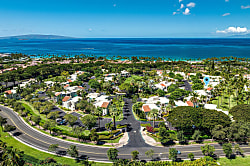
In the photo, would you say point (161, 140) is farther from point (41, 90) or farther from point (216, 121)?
point (41, 90)

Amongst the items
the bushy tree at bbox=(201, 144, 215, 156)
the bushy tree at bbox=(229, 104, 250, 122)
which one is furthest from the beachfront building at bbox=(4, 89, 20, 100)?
the bushy tree at bbox=(229, 104, 250, 122)

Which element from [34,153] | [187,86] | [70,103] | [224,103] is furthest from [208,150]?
[187,86]

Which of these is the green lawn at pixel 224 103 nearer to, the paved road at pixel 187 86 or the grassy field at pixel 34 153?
the paved road at pixel 187 86

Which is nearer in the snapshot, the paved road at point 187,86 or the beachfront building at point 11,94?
the beachfront building at point 11,94

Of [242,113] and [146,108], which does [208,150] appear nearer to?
[242,113]

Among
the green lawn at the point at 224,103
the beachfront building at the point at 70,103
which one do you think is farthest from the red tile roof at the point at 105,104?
the green lawn at the point at 224,103

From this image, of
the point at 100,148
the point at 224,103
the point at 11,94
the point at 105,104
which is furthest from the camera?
the point at 11,94

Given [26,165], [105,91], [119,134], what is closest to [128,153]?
[119,134]

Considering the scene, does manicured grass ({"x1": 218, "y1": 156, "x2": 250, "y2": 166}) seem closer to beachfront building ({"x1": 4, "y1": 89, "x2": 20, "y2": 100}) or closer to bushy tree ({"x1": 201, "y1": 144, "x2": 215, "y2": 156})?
bushy tree ({"x1": 201, "y1": 144, "x2": 215, "y2": 156})
